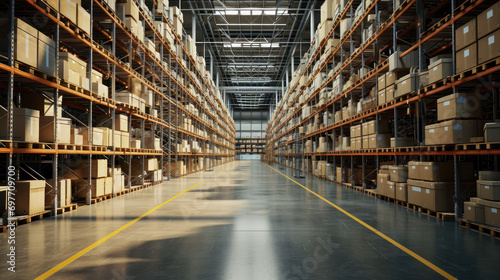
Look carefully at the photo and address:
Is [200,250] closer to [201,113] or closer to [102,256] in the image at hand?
[102,256]

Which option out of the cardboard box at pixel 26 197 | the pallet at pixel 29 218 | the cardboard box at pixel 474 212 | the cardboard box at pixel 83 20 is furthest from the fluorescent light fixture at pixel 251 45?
the cardboard box at pixel 474 212

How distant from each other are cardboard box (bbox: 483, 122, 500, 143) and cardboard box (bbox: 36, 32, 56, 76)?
753 centimetres

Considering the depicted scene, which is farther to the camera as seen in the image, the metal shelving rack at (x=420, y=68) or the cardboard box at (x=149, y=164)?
the cardboard box at (x=149, y=164)

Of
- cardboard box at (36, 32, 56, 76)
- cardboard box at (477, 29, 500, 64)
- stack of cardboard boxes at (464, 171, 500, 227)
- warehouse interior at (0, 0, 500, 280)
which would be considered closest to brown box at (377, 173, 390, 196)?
warehouse interior at (0, 0, 500, 280)

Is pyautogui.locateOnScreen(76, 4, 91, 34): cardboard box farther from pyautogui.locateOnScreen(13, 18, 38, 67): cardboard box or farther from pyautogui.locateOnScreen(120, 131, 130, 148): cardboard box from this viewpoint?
pyautogui.locateOnScreen(120, 131, 130, 148): cardboard box

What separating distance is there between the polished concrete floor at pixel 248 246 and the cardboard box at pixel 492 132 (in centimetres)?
143

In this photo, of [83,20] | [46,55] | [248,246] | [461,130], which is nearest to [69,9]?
[83,20]

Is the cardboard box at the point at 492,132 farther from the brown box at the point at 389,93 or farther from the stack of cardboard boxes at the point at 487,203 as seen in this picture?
the brown box at the point at 389,93

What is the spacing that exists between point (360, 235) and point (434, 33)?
14.5ft

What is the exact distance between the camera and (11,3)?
5.14 meters

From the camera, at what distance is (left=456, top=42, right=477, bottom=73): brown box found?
5.30 meters

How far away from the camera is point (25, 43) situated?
5.58 metres

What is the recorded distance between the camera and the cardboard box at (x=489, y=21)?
15.9 feet

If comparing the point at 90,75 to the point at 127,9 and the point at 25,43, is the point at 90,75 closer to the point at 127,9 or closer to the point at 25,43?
the point at 25,43
